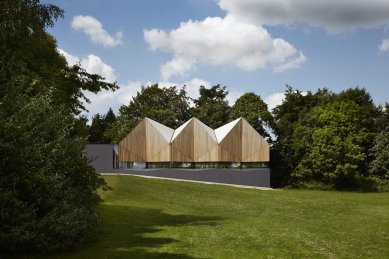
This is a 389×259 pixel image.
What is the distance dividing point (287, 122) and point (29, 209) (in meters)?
49.5

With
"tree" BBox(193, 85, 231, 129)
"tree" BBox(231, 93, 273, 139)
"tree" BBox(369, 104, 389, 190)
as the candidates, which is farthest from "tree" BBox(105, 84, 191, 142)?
"tree" BBox(369, 104, 389, 190)

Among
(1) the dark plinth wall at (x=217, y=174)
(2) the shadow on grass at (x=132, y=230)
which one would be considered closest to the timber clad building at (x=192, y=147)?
(1) the dark plinth wall at (x=217, y=174)

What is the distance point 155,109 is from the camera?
72.5m

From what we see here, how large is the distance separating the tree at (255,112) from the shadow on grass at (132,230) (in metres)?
36.7

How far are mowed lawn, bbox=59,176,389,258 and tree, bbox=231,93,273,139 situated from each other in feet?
87.4

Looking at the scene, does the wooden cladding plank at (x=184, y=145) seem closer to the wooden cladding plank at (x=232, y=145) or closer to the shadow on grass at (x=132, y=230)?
the wooden cladding plank at (x=232, y=145)

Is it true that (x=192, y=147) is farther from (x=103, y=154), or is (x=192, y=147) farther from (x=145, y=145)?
(x=103, y=154)

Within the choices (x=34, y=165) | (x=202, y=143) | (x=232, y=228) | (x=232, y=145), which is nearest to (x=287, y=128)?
(x=232, y=145)

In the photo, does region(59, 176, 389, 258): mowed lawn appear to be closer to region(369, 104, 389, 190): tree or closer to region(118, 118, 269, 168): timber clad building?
region(118, 118, 269, 168): timber clad building

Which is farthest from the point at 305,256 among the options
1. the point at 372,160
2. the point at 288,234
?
the point at 372,160

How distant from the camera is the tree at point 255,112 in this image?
6162 cm

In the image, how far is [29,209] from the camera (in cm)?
1411

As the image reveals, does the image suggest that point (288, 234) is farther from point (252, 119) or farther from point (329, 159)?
point (252, 119)

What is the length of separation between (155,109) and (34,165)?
57621 mm
